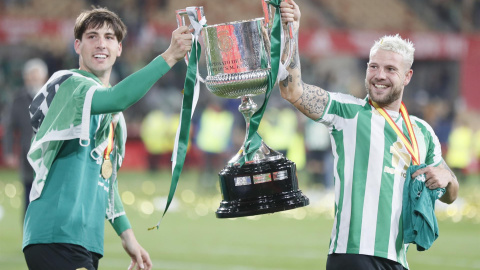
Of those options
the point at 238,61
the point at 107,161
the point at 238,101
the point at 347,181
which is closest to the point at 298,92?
the point at 238,61

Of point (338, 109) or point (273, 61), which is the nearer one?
point (273, 61)

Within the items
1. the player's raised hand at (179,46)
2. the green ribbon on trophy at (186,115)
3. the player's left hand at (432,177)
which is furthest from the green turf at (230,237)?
the player's raised hand at (179,46)

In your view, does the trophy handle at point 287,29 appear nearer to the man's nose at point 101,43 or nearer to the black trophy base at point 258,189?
the black trophy base at point 258,189

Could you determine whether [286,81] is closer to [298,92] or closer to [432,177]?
[298,92]

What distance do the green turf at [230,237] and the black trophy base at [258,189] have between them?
176 inches

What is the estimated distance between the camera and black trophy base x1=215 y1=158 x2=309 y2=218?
14.5ft

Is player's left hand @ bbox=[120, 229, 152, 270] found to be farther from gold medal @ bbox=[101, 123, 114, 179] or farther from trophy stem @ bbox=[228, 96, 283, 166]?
trophy stem @ bbox=[228, 96, 283, 166]

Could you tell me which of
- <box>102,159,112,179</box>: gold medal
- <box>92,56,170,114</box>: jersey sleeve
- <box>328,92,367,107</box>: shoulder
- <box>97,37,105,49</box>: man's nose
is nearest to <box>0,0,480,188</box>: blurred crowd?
<box>328,92,367,107</box>: shoulder

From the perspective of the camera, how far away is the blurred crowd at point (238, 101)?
18.0m

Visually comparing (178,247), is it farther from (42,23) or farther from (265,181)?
(42,23)

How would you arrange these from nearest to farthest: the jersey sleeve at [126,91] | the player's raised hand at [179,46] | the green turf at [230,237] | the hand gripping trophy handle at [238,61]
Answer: the jersey sleeve at [126,91], the player's raised hand at [179,46], the hand gripping trophy handle at [238,61], the green turf at [230,237]

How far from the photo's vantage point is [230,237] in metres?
11.1

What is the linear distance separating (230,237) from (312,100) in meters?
6.78

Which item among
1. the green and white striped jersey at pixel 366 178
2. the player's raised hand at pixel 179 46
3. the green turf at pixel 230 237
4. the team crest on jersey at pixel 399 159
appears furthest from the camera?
the green turf at pixel 230 237
